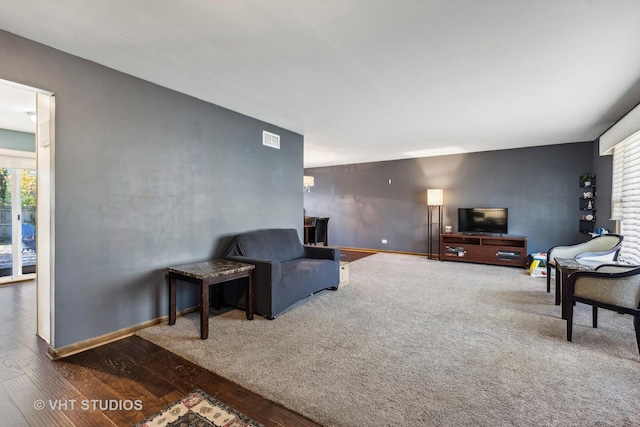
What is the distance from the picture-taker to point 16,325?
294 cm

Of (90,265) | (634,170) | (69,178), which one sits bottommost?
(90,265)

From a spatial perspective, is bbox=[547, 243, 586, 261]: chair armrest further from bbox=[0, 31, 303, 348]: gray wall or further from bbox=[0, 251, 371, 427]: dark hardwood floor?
bbox=[0, 31, 303, 348]: gray wall

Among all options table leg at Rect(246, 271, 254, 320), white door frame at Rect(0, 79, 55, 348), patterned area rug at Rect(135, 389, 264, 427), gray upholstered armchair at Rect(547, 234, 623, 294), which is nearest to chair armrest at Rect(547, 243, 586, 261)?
gray upholstered armchair at Rect(547, 234, 623, 294)

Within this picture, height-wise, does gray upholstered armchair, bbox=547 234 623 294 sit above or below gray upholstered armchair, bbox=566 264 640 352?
above

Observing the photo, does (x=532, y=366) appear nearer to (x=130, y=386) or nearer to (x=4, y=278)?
(x=130, y=386)

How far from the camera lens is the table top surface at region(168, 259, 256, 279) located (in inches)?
106

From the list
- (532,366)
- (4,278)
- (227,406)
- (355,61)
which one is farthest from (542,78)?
(4,278)

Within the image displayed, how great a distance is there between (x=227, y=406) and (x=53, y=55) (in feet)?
9.39

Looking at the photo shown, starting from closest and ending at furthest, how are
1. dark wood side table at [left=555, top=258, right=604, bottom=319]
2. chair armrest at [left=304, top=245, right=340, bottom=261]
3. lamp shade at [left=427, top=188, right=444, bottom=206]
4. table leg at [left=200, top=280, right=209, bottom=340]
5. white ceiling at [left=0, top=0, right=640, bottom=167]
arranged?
white ceiling at [left=0, top=0, right=640, bottom=167] < table leg at [left=200, top=280, right=209, bottom=340] < dark wood side table at [left=555, top=258, right=604, bottom=319] < chair armrest at [left=304, top=245, right=340, bottom=261] < lamp shade at [left=427, top=188, right=444, bottom=206]

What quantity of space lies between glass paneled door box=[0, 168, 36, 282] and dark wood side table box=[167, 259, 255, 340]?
374 centimetres

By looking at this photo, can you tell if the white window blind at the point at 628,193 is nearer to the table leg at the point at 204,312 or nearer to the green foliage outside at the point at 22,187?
the table leg at the point at 204,312

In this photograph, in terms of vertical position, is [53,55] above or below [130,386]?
above

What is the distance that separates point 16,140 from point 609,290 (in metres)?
7.56

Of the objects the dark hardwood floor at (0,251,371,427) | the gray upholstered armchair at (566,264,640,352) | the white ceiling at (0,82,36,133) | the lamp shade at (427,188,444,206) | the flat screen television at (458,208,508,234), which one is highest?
the white ceiling at (0,82,36,133)
